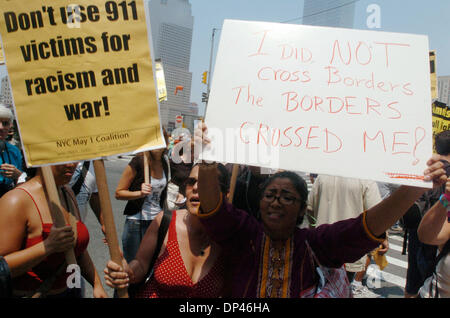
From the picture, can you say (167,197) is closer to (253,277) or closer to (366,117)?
(253,277)

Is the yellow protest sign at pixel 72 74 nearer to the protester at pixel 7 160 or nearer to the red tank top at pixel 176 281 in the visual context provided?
the red tank top at pixel 176 281

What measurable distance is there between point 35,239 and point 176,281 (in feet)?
2.52

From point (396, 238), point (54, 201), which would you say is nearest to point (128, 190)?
point (54, 201)

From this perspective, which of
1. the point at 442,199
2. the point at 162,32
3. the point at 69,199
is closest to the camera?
the point at 442,199

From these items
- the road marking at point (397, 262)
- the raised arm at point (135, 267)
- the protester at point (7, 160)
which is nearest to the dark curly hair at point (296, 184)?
the raised arm at point (135, 267)

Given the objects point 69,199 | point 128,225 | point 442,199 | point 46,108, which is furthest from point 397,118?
Result: point 128,225

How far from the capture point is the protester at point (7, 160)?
3293mm

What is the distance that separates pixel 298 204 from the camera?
184 centimetres

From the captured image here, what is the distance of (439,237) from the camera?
79.4 inches

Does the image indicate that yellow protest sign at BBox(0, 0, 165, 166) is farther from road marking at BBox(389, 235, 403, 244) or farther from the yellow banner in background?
road marking at BBox(389, 235, 403, 244)

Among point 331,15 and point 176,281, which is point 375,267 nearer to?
point 176,281

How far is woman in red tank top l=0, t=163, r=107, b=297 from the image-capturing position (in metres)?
1.68

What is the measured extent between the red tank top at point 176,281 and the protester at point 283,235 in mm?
110
